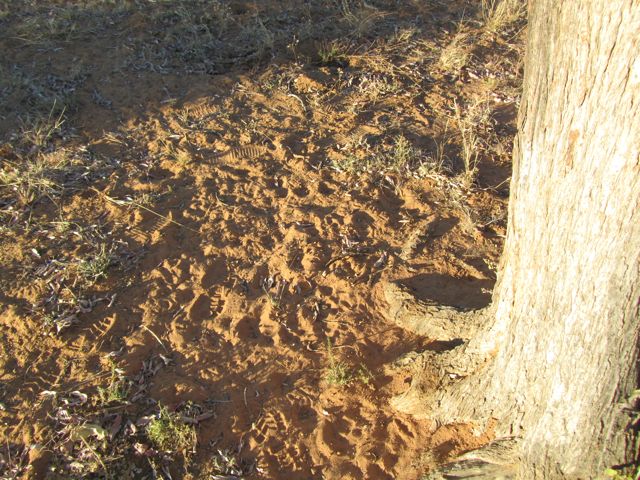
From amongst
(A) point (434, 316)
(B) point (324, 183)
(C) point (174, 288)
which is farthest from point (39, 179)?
(A) point (434, 316)

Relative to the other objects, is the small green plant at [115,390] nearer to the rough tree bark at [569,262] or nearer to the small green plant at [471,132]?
the rough tree bark at [569,262]

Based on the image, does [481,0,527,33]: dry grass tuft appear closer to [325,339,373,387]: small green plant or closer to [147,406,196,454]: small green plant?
[325,339,373,387]: small green plant

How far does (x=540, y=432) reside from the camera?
2277 mm

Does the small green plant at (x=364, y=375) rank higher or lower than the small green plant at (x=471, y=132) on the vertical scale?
lower

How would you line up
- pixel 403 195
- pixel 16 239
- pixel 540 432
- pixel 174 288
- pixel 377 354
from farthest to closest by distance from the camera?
1. pixel 403 195
2. pixel 16 239
3. pixel 174 288
4. pixel 377 354
5. pixel 540 432

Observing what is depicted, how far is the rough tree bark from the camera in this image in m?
1.62

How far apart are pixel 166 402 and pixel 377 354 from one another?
3.88ft

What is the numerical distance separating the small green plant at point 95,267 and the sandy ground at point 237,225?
0.01 m

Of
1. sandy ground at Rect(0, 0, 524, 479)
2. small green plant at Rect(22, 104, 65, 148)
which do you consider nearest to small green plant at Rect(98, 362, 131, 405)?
sandy ground at Rect(0, 0, 524, 479)

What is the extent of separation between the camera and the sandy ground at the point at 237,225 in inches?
110

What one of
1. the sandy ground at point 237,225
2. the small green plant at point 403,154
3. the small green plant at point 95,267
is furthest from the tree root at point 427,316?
the small green plant at point 95,267

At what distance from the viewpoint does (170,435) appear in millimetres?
2715

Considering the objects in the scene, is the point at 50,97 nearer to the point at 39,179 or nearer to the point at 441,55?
the point at 39,179

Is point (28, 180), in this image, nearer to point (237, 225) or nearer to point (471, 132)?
point (237, 225)
